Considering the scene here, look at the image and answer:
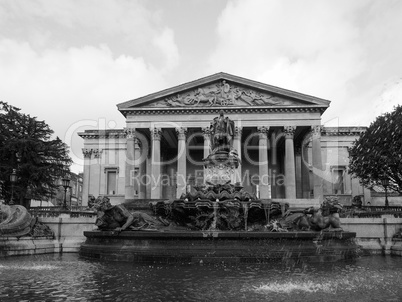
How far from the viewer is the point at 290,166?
47.8 metres

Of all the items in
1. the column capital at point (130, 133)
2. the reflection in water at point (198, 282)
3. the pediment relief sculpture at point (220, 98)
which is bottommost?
the reflection in water at point (198, 282)

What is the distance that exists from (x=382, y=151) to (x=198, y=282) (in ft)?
106

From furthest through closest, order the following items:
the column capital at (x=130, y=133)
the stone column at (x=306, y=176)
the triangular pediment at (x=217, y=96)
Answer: the stone column at (x=306, y=176) < the column capital at (x=130, y=133) < the triangular pediment at (x=217, y=96)

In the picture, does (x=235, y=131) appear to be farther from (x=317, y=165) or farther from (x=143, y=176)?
(x=143, y=176)

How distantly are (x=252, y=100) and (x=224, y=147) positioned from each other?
3076cm

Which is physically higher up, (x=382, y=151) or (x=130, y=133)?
(x=130, y=133)

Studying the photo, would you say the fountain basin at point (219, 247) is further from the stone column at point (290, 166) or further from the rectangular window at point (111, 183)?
the rectangular window at point (111, 183)

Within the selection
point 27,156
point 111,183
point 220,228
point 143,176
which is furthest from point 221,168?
point 111,183

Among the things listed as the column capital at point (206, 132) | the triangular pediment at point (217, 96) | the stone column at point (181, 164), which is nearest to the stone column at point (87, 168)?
the triangular pediment at point (217, 96)

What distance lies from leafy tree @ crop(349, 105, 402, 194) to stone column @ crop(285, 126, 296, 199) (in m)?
7.79

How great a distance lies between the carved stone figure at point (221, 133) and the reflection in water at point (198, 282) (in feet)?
28.8

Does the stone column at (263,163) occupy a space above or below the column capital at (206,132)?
below

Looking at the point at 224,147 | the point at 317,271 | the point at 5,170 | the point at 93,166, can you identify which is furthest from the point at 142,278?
the point at 93,166

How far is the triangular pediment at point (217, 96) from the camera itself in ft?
164
